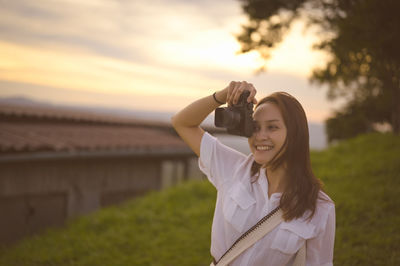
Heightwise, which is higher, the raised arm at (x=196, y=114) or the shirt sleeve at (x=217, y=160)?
the raised arm at (x=196, y=114)

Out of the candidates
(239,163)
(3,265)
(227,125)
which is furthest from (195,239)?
(227,125)

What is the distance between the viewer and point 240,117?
212 centimetres

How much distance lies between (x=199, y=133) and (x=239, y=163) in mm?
356

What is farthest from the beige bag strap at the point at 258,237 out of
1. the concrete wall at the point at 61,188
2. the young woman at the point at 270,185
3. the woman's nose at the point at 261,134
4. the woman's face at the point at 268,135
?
the concrete wall at the point at 61,188

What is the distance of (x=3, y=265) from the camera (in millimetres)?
5496

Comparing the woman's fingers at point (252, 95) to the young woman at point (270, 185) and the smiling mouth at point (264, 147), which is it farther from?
the smiling mouth at point (264, 147)

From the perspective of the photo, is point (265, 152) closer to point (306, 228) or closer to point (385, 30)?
point (306, 228)

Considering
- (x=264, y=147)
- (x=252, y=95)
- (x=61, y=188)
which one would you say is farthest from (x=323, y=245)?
(x=61, y=188)

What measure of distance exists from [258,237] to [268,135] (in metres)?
0.62

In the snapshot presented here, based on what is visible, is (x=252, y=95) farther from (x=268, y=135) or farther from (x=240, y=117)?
(x=268, y=135)

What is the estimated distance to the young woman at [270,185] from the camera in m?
2.04

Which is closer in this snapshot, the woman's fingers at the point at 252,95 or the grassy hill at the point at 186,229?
the woman's fingers at the point at 252,95

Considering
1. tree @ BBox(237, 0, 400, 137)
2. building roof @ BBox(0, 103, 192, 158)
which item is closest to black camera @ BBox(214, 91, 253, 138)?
tree @ BBox(237, 0, 400, 137)

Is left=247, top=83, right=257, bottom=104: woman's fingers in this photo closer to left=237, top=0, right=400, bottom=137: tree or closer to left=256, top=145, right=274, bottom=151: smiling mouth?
left=256, top=145, right=274, bottom=151: smiling mouth
